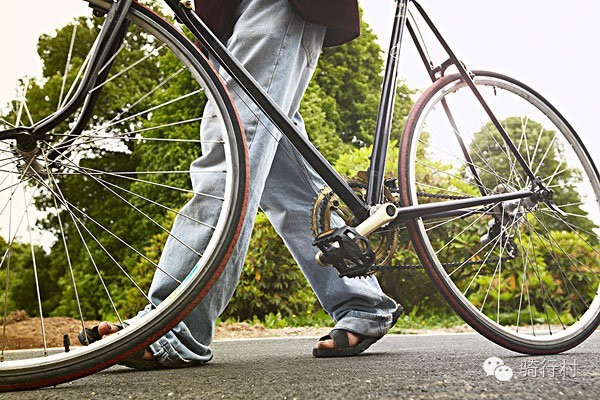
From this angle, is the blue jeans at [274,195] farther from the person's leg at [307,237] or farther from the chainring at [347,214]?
the chainring at [347,214]

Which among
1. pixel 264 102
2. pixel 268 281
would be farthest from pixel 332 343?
pixel 268 281

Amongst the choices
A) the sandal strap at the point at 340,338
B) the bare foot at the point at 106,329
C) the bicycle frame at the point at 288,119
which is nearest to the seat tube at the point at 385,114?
the bicycle frame at the point at 288,119

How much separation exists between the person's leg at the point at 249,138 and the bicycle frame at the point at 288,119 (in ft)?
0.35

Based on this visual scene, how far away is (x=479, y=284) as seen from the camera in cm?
694

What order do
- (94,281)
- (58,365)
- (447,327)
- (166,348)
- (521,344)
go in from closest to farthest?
(58,365) < (166,348) < (521,344) < (447,327) < (94,281)

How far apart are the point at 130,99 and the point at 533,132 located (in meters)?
9.39

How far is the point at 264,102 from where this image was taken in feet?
6.68

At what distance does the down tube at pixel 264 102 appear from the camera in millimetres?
1955

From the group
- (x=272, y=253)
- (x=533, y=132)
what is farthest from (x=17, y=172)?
(x=533, y=132)

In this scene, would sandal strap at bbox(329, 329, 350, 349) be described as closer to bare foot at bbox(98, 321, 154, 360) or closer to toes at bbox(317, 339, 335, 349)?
toes at bbox(317, 339, 335, 349)

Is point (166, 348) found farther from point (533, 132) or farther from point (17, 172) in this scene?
point (533, 132)

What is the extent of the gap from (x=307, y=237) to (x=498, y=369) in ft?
2.83

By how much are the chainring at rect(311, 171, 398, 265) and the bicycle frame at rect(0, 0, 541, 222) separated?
A: 5cm

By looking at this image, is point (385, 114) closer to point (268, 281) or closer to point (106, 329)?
point (106, 329)
